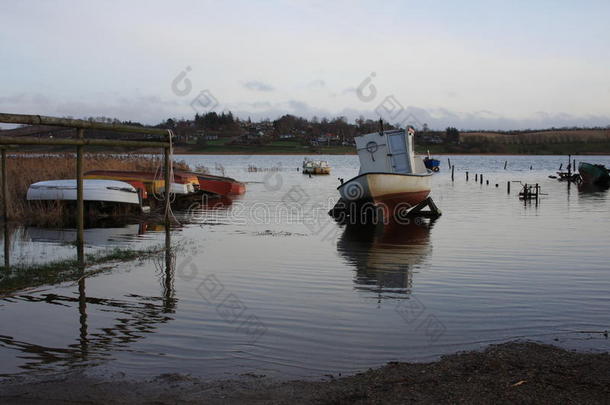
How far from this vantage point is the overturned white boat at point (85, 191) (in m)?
19.3

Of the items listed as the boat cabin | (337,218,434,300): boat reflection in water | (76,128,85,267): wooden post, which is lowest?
(337,218,434,300): boat reflection in water

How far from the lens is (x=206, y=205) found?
28.2 metres

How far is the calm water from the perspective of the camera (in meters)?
6.75

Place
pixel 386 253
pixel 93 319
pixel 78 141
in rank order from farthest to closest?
1. pixel 386 253
2. pixel 78 141
3. pixel 93 319

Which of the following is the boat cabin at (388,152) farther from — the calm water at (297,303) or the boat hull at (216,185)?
the boat hull at (216,185)

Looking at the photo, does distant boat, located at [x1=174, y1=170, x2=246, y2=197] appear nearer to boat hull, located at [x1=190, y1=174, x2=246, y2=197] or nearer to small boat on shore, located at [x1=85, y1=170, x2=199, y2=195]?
boat hull, located at [x1=190, y1=174, x2=246, y2=197]

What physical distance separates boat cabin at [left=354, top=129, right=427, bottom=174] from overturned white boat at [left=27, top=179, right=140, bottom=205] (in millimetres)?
10134

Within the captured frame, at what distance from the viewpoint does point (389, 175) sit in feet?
74.9

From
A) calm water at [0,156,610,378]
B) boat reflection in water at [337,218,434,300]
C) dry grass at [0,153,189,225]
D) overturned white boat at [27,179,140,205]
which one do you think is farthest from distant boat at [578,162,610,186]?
overturned white boat at [27,179,140,205]

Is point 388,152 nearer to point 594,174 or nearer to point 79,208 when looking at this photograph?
point 79,208

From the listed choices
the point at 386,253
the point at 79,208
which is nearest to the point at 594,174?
the point at 386,253

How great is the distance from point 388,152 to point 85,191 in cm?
1220

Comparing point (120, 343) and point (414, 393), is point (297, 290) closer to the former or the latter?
point (120, 343)

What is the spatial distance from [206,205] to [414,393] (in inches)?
932
